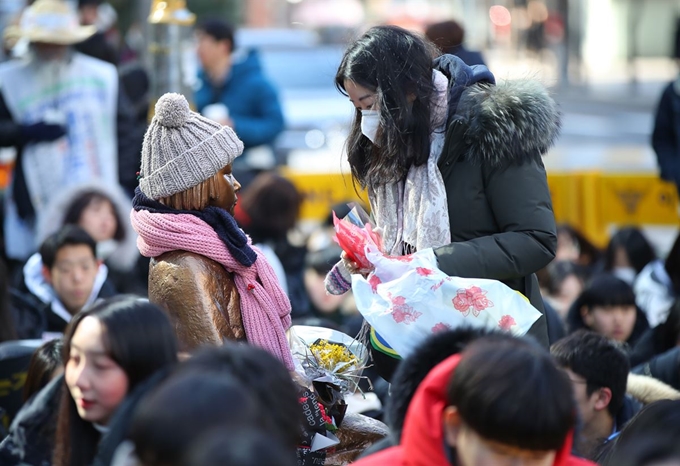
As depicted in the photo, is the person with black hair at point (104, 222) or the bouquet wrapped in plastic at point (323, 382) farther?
the person with black hair at point (104, 222)

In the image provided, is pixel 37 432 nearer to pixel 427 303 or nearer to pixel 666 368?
pixel 427 303

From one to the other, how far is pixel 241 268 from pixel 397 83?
2.43 feet

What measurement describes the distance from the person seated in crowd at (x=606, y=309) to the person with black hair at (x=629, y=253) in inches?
65.0

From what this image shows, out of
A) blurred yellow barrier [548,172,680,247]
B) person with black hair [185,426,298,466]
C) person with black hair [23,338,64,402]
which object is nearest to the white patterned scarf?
person with black hair [23,338,64,402]

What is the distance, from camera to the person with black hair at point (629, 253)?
761 centimetres

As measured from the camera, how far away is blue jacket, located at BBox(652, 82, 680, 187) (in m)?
7.79

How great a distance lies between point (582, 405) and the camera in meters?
4.19

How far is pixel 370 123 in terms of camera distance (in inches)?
140

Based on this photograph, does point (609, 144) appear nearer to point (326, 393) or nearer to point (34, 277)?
point (34, 277)

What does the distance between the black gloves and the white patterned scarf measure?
3.70 metres

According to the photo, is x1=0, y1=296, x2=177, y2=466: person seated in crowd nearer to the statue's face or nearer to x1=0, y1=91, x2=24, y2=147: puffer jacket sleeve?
the statue's face

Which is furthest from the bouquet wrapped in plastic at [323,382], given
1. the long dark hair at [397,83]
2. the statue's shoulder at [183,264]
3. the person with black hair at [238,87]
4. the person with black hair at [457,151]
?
the person with black hair at [238,87]

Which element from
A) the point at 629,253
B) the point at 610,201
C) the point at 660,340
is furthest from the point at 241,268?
the point at 610,201

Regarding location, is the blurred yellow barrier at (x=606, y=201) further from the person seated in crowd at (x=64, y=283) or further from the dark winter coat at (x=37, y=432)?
the dark winter coat at (x=37, y=432)
